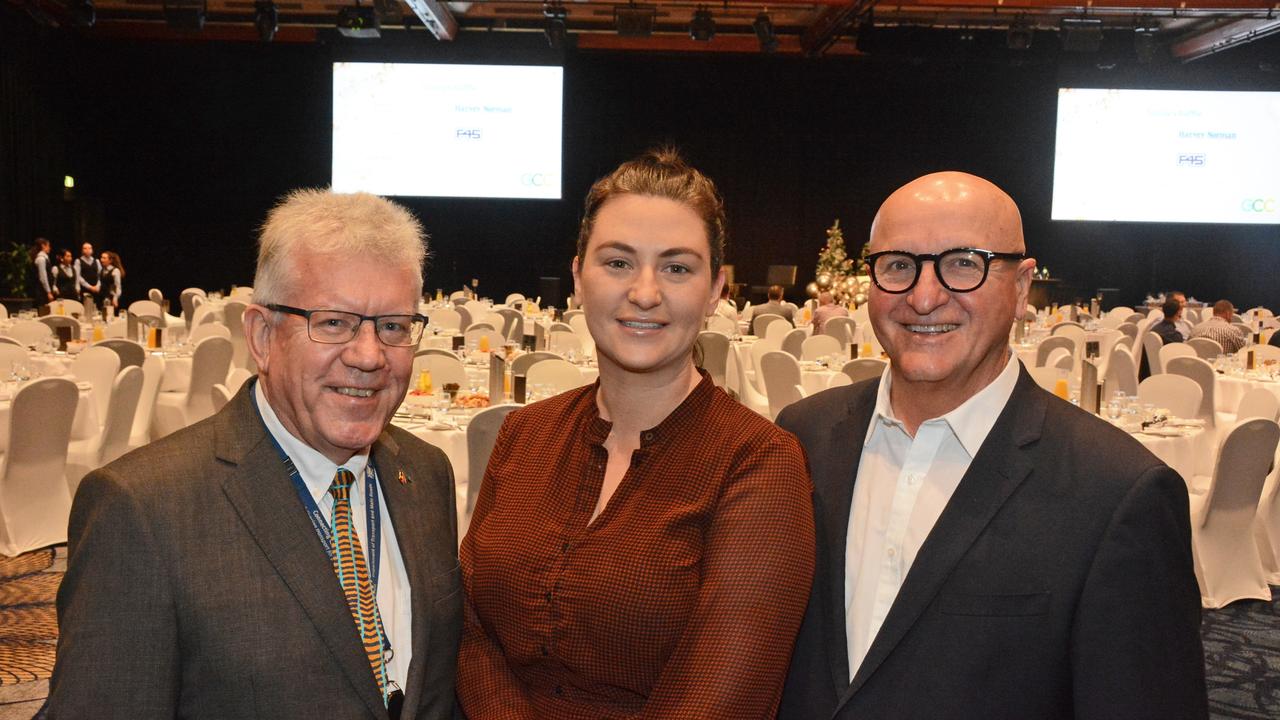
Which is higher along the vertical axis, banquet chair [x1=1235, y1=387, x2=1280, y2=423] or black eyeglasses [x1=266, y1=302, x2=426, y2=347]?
black eyeglasses [x1=266, y1=302, x2=426, y2=347]

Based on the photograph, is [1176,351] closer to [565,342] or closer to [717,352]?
[717,352]

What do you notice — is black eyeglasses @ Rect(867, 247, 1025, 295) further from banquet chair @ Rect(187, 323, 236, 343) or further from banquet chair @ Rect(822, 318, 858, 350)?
banquet chair @ Rect(822, 318, 858, 350)

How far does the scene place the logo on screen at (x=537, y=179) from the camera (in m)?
17.1

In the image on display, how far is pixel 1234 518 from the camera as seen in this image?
5441 mm

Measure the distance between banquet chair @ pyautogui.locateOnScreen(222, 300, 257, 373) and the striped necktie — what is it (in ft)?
24.9

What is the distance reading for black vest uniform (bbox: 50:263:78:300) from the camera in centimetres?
1716

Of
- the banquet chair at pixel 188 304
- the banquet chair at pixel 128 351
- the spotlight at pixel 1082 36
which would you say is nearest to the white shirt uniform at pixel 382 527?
the banquet chair at pixel 128 351

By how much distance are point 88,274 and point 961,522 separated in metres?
18.4

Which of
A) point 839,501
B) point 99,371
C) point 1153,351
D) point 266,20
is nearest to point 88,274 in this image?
point 266,20

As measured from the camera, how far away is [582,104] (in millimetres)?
19266

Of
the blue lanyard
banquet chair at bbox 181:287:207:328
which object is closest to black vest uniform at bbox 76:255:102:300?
banquet chair at bbox 181:287:207:328

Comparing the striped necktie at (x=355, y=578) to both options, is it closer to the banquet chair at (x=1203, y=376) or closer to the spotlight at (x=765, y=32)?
the banquet chair at (x=1203, y=376)

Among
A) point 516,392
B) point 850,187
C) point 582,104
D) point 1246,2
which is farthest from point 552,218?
point 516,392

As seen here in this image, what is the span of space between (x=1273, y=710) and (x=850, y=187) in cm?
1627
